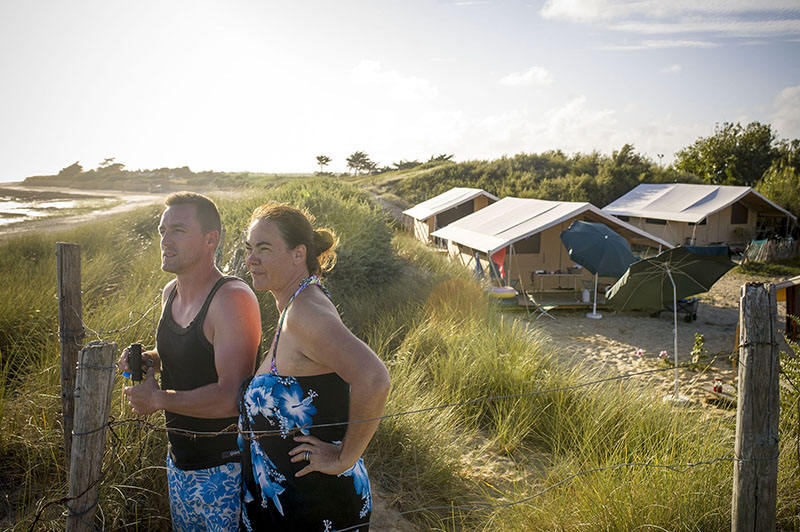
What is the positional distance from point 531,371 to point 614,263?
7942mm

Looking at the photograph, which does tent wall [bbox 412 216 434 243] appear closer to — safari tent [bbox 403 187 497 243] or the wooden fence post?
safari tent [bbox 403 187 497 243]

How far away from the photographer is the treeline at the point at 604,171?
36.3 m

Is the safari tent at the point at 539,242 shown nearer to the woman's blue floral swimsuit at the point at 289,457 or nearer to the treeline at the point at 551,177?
the woman's blue floral swimsuit at the point at 289,457

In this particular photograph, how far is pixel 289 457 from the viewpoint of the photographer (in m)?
1.90

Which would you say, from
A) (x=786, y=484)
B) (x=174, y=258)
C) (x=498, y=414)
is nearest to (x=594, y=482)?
(x=786, y=484)

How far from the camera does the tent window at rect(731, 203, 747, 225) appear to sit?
23312 mm

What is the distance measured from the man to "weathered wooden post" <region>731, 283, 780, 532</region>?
88.1 inches

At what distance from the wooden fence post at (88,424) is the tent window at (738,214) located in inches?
1062

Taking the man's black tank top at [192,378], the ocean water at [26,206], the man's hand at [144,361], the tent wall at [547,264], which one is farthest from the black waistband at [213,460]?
the tent wall at [547,264]

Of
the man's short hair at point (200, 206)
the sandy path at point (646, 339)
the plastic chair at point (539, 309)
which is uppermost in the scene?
the man's short hair at point (200, 206)

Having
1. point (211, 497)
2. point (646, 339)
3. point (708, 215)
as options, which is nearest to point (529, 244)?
point (646, 339)

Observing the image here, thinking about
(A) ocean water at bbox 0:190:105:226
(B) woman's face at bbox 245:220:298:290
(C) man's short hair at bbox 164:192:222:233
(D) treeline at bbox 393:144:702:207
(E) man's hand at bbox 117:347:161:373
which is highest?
(D) treeline at bbox 393:144:702:207

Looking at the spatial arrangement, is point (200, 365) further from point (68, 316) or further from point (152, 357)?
point (68, 316)

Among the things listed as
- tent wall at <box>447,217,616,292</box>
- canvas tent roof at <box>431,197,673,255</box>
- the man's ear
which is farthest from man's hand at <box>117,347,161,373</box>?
tent wall at <box>447,217,616,292</box>
